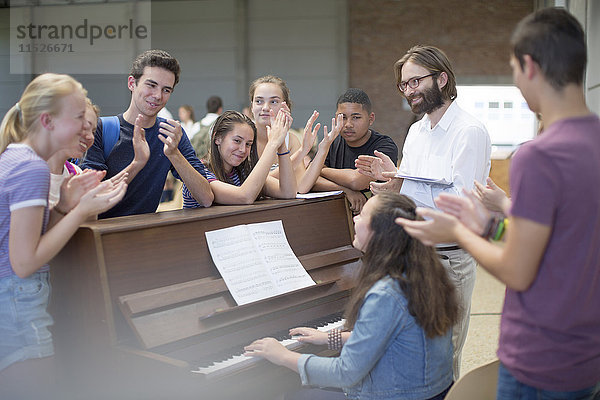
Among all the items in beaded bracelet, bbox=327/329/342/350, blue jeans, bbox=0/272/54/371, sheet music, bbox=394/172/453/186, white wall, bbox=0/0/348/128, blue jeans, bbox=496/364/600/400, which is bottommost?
beaded bracelet, bbox=327/329/342/350

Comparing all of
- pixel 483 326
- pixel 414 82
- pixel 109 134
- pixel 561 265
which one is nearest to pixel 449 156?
pixel 414 82

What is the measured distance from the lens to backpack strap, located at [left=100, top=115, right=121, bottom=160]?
8.83ft

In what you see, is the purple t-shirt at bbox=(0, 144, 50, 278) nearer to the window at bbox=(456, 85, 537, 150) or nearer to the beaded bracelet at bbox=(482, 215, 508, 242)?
the beaded bracelet at bbox=(482, 215, 508, 242)

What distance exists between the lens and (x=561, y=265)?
1.37 m

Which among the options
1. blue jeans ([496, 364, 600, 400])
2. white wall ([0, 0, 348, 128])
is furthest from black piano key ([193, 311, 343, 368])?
white wall ([0, 0, 348, 128])

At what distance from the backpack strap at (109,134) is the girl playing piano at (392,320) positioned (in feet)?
4.33

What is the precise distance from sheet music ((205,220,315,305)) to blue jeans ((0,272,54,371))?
2.16 feet

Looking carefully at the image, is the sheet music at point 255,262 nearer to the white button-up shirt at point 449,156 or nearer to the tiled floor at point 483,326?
the white button-up shirt at point 449,156

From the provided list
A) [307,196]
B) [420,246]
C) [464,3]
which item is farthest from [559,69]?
[464,3]

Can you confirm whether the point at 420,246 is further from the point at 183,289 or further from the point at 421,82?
the point at 421,82

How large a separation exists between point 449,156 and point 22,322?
1798 millimetres

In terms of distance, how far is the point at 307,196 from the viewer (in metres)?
2.89

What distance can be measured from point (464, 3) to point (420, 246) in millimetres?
9879

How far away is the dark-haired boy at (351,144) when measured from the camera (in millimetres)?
3199
